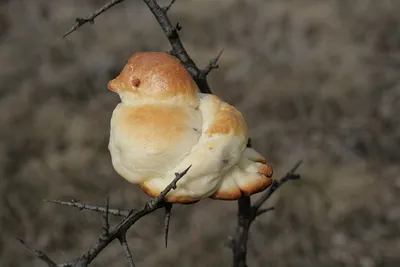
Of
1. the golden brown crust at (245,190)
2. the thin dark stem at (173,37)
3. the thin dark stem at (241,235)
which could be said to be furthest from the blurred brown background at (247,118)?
the golden brown crust at (245,190)

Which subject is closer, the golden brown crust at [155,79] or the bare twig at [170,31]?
the golden brown crust at [155,79]

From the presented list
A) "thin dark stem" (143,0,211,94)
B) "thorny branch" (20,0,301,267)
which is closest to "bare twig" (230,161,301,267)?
"thorny branch" (20,0,301,267)

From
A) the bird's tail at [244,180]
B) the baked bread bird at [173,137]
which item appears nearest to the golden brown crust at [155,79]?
the baked bread bird at [173,137]

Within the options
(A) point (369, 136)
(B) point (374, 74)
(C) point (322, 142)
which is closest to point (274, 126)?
(C) point (322, 142)

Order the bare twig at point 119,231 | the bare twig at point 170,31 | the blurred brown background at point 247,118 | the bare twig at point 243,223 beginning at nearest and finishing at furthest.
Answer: the bare twig at point 119,231, the bare twig at point 170,31, the bare twig at point 243,223, the blurred brown background at point 247,118

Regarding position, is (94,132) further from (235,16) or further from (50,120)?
(235,16)

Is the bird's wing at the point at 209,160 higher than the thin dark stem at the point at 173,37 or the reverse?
the reverse

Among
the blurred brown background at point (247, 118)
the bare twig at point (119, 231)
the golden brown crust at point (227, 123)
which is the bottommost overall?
the blurred brown background at point (247, 118)

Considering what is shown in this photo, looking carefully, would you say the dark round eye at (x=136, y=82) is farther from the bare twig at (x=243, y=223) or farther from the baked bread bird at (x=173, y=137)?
the bare twig at (x=243, y=223)

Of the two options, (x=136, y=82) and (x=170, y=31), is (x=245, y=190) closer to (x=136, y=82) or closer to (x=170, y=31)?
(x=136, y=82)

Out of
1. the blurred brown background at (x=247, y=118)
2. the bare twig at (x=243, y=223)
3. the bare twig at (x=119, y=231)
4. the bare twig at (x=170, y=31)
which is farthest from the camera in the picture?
the blurred brown background at (x=247, y=118)

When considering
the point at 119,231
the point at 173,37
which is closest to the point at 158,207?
the point at 119,231
